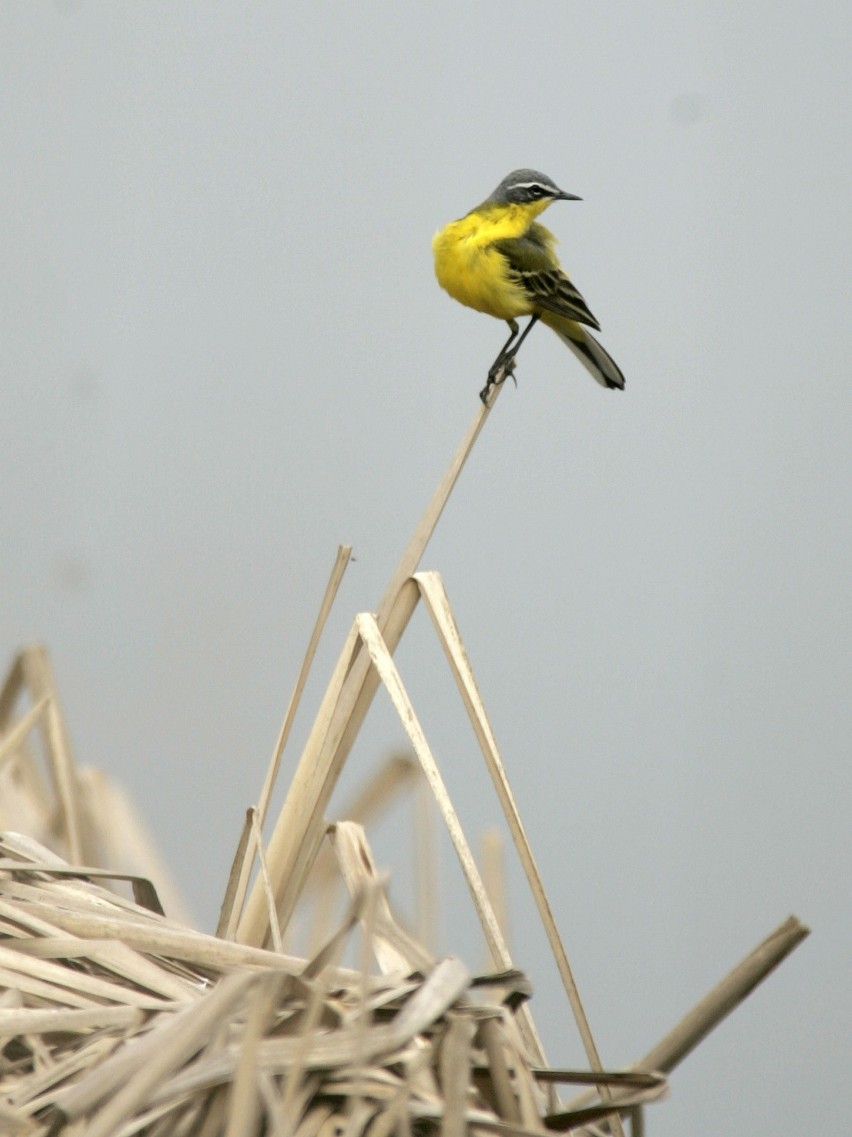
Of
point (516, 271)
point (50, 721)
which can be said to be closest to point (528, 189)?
point (516, 271)

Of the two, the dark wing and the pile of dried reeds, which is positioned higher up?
the dark wing

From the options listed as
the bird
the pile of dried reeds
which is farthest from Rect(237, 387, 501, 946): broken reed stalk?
the bird

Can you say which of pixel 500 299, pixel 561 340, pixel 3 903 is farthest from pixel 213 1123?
pixel 561 340

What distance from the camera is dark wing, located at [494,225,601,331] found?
1.58m

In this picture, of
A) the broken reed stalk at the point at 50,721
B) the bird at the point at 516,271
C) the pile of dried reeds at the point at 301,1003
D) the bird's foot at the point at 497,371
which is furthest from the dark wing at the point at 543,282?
the broken reed stalk at the point at 50,721

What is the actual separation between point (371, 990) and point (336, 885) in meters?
0.72

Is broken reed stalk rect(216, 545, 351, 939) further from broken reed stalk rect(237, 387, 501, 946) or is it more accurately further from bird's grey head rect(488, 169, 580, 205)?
→ bird's grey head rect(488, 169, 580, 205)

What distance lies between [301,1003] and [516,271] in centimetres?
112

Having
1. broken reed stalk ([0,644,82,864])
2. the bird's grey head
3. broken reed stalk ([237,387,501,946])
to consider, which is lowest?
broken reed stalk ([237,387,501,946])

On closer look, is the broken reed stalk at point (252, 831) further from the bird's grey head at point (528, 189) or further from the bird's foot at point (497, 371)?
the bird's grey head at point (528, 189)

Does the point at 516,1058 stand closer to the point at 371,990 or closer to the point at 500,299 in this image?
the point at 371,990

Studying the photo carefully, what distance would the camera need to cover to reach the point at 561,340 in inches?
67.4

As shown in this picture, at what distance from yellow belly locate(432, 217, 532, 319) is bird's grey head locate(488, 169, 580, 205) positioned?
0.25ft

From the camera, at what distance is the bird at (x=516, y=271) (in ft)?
5.20
